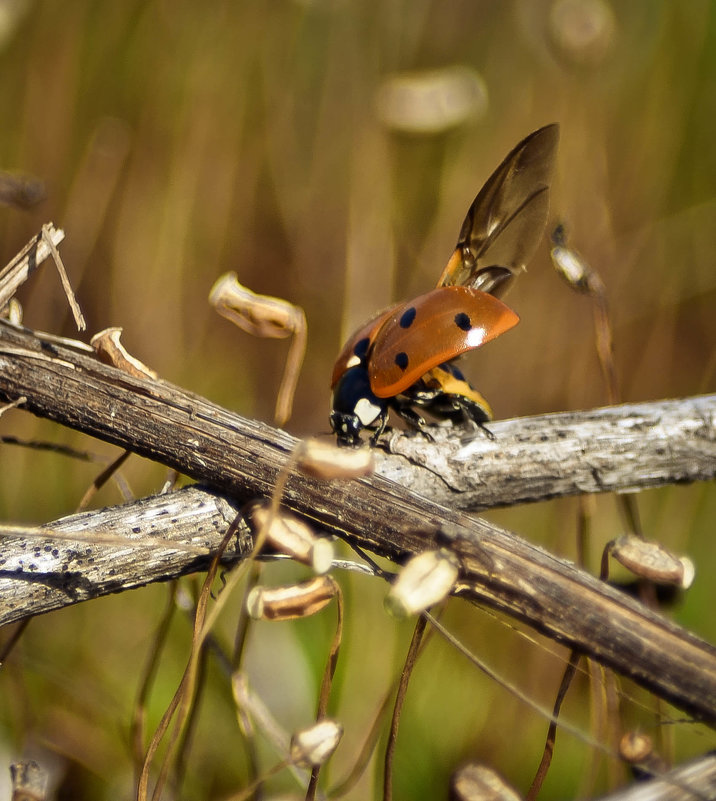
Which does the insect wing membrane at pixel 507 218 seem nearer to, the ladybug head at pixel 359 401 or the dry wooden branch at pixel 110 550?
the ladybug head at pixel 359 401

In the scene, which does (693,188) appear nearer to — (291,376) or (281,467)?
(291,376)

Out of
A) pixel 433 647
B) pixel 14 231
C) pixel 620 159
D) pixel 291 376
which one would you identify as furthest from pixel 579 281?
pixel 14 231

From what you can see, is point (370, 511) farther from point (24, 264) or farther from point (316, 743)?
point (24, 264)

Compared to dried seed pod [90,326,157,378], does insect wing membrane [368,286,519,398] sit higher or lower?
higher

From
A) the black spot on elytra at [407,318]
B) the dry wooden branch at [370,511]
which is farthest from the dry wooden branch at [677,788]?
the black spot on elytra at [407,318]

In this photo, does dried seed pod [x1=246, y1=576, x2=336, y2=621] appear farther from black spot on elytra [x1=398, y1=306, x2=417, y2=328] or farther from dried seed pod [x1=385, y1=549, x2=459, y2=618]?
black spot on elytra [x1=398, y1=306, x2=417, y2=328]

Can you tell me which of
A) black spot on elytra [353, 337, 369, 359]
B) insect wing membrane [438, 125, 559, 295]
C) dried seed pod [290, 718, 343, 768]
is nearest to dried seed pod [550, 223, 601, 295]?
insect wing membrane [438, 125, 559, 295]

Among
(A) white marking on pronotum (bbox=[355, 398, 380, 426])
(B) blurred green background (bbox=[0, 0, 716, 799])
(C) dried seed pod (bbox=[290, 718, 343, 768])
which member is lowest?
(C) dried seed pod (bbox=[290, 718, 343, 768])

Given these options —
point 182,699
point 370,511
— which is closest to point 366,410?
point 370,511
